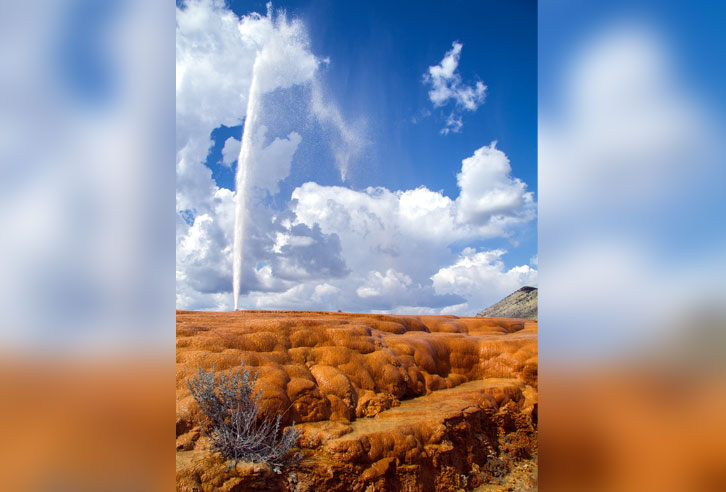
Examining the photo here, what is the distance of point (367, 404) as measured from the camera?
7211mm

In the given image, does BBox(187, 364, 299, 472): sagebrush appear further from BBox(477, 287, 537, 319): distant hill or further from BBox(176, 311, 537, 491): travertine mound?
BBox(477, 287, 537, 319): distant hill

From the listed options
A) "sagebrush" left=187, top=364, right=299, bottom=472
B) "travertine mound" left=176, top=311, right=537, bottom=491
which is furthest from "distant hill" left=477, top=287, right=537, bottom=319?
"sagebrush" left=187, top=364, right=299, bottom=472

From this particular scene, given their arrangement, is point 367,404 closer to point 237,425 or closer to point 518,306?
point 237,425

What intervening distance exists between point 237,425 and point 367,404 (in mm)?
2829

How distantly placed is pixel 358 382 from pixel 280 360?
1.51 meters

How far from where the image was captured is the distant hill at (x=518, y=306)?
29811mm

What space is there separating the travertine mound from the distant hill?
20.7 meters

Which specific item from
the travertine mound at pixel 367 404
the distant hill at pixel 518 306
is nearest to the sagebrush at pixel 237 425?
the travertine mound at pixel 367 404

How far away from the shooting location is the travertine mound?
533cm

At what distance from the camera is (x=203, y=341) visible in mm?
6684

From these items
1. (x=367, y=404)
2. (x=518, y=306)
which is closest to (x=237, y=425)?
(x=367, y=404)

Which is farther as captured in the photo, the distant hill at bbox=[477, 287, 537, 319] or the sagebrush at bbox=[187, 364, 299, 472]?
the distant hill at bbox=[477, 287, 537, 319]

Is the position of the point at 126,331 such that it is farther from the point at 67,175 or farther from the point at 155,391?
the point at 67,175

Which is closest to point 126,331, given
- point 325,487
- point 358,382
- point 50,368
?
→ point 50,368
